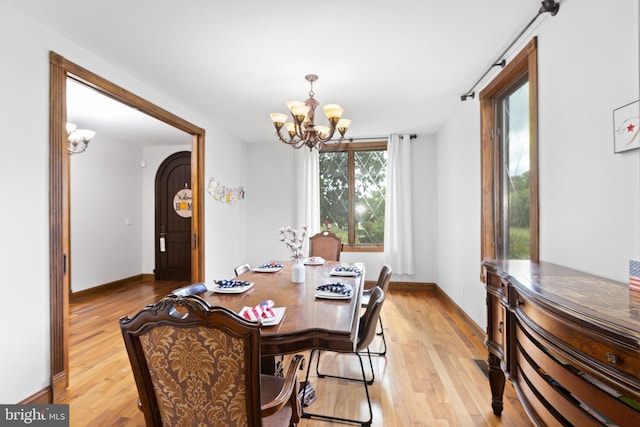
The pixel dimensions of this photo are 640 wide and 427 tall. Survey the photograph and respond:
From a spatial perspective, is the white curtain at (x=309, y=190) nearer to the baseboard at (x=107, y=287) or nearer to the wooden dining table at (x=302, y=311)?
the wooden dining table at (x=302, y=311)

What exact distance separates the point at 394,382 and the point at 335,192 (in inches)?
138

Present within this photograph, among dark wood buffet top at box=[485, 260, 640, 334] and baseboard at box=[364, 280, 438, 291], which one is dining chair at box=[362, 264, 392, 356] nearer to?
dark wood buffet top at box=[485, 260, 640, 334]

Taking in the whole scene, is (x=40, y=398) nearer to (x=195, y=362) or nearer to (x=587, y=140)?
(x=195, y=362)

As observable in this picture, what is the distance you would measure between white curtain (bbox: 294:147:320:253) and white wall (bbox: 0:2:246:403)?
134 inches

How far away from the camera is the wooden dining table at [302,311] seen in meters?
1.37

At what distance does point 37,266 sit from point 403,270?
14.7ft

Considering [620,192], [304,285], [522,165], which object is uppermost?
[522,165]

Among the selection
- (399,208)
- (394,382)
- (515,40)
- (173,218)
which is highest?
(515,40)

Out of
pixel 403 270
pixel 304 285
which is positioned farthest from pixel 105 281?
pixel 403 270

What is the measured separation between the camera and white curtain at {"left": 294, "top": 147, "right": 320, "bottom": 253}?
17.3ft

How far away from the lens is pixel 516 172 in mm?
2592

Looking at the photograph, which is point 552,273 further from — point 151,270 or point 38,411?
point 151,270

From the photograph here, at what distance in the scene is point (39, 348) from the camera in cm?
207

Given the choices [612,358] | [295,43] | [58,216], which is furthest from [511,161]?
[58,216]
